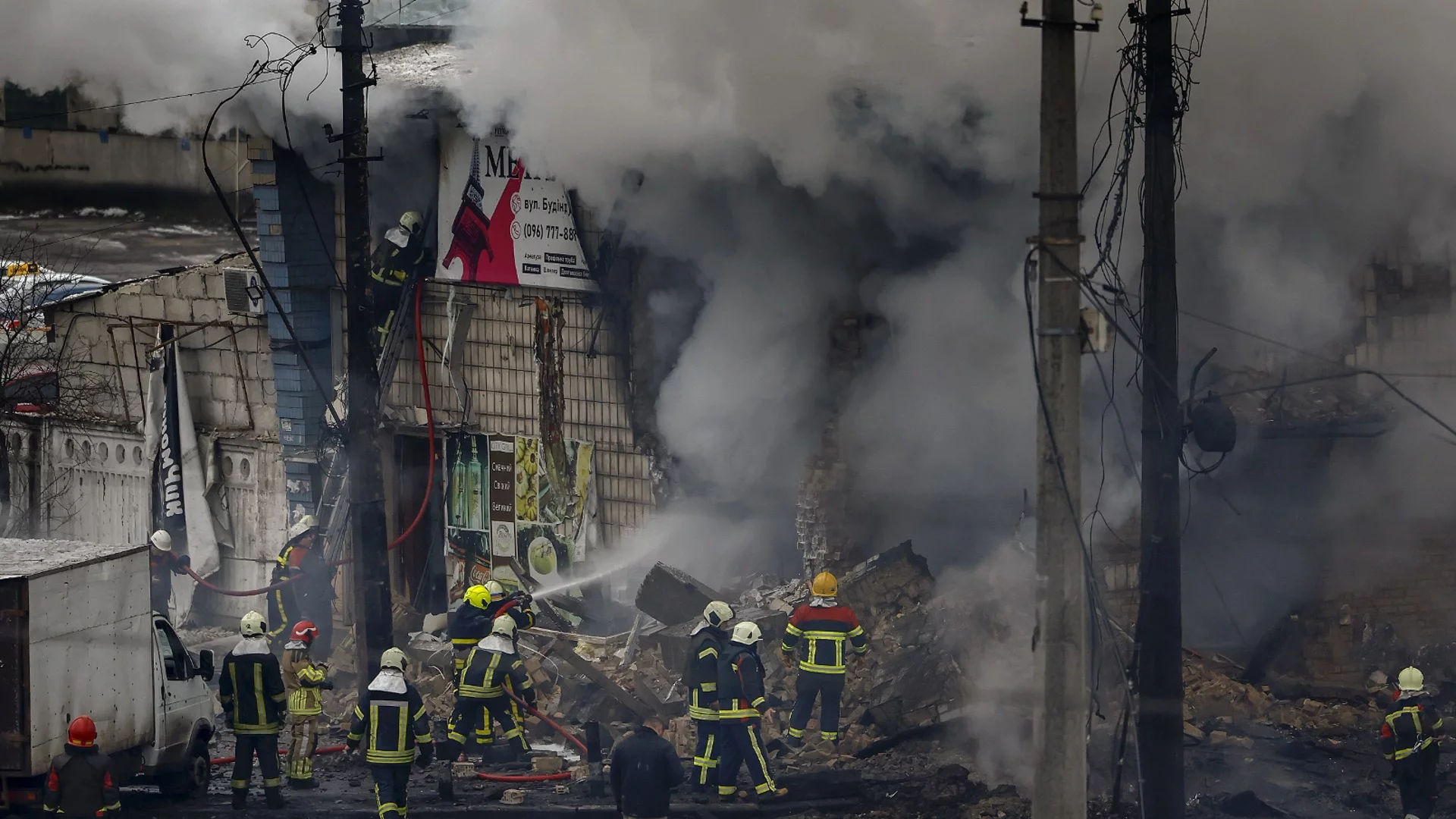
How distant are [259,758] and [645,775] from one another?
3.60 m

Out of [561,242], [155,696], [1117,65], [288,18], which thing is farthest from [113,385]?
[1117,65]

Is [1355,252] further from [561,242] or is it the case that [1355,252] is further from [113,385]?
[113,385]

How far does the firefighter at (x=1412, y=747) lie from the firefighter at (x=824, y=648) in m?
3.65

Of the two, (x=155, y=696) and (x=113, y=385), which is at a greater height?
(x=113, y=385)

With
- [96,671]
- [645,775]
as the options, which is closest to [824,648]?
[645,775]

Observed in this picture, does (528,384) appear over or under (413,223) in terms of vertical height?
under

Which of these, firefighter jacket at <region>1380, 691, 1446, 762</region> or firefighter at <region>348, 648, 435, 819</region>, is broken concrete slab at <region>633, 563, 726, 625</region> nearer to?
firefighter at <region>348, 648, 435, 819</region>

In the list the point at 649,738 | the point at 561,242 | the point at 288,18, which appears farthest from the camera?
the point at 288,18

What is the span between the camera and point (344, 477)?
17422 mm

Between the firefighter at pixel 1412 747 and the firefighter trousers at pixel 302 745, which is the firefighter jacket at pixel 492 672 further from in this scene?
the firefighter at pixel 1412 747

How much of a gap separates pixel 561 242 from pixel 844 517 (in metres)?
3.86

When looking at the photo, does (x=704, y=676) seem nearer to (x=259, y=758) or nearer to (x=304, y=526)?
(x=259, y=758)

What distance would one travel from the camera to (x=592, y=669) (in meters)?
13.3

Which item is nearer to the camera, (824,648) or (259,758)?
(259,758)
